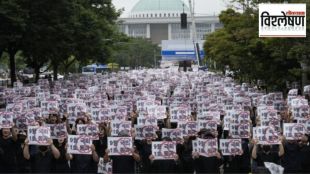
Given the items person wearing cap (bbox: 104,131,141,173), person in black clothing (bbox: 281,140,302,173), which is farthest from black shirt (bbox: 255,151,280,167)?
person wearing cap (bbox: 104,131,141,173)

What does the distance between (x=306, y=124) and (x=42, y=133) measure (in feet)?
18.0

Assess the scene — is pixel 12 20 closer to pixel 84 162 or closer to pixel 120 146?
pixel 84 162

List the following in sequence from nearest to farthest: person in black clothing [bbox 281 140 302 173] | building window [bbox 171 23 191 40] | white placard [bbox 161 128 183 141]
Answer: person in black clothing [bbox 281 140 302 173], white placard [bbox 161 128 183 141], building window [bbox 171 23 191 40]

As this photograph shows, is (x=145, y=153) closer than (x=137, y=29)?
Yes

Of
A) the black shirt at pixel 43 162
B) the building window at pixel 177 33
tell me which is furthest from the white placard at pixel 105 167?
the building window at pixel 177 33

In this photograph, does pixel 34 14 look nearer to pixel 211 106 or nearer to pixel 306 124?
pixel 211 106

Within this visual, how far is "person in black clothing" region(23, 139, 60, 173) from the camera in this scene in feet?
42.0

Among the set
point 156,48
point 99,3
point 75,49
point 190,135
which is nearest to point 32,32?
point 75,49

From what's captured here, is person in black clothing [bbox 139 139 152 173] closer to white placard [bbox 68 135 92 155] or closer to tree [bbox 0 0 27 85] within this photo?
white placard [bbox 68 135 92 155]

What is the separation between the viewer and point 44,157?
1291 centimetres

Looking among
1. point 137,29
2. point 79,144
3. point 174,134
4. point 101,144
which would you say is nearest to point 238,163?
point 174,134

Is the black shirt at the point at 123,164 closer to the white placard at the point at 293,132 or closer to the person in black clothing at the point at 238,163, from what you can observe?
the person in black clothing at the point at 238,163

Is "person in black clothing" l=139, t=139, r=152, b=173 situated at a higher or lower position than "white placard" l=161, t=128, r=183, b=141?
lower

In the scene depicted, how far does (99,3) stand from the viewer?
177 ft
